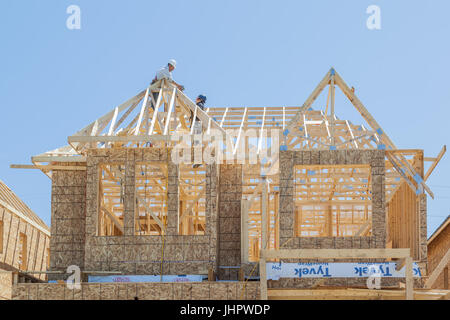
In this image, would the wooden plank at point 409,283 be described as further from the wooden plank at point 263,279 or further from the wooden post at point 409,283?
the wooden plank at point 263,279

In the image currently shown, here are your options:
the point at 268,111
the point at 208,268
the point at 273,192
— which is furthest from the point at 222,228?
the point at 268,111

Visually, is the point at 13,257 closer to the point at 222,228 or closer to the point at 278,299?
the point at 222,228

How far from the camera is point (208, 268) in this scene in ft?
76.5

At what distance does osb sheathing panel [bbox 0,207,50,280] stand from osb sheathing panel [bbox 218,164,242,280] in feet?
24.5

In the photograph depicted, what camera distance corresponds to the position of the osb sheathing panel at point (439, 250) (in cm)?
3136

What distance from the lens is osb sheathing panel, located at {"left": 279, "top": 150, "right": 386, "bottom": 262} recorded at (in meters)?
23.2

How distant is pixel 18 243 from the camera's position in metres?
29.8

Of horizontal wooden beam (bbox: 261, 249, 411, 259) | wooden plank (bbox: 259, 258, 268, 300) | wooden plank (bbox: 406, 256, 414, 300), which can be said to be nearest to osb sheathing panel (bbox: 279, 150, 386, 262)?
horizontal wooden beam (bbox: 261, 249, 411, 259)

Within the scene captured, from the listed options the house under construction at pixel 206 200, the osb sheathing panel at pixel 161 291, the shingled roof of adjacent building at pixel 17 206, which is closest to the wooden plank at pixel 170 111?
the house under construction at pixel 206 200

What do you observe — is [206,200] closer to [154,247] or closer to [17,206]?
[154,247]

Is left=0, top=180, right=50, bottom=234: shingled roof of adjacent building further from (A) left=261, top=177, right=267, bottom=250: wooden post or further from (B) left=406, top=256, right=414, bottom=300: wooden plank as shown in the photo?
(B) left=406, top=256, right=414, bottom=300: wooden plank

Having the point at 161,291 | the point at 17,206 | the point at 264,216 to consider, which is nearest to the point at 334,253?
the point at 264,216
